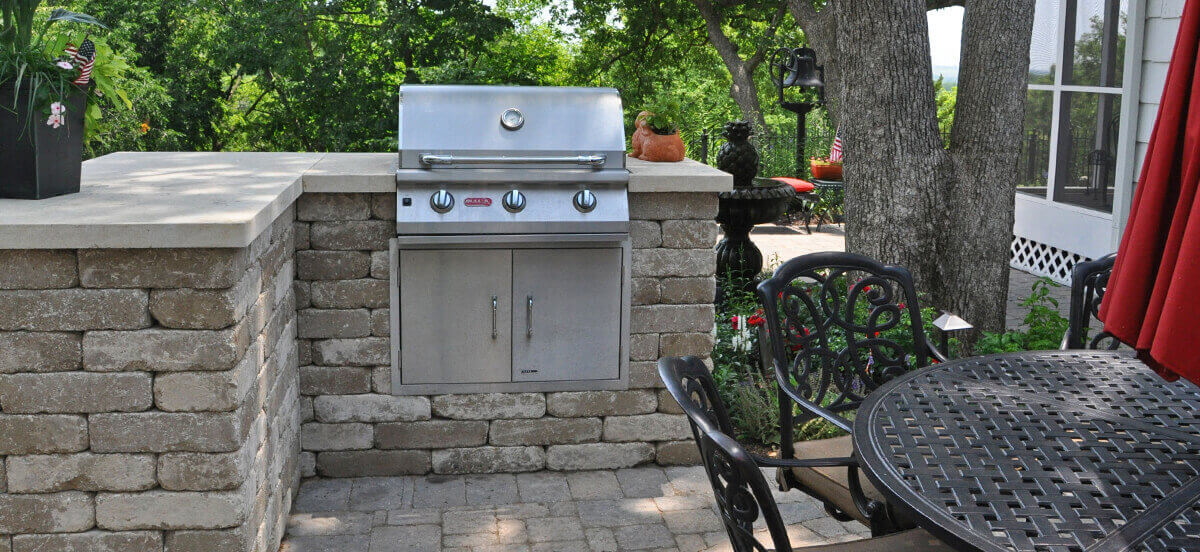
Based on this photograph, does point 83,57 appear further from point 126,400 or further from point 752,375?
point 752,375

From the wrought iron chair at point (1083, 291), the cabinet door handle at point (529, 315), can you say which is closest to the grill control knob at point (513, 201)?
the cabinet door handle at point (529, 315)

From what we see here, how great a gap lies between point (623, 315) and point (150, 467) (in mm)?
1882

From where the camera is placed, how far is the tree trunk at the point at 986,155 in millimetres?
5547

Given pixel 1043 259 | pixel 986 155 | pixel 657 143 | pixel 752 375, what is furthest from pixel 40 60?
pixel 1043 259

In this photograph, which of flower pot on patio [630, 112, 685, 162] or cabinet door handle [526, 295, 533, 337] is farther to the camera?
flower pot on patio [630, 112, 685, 162]

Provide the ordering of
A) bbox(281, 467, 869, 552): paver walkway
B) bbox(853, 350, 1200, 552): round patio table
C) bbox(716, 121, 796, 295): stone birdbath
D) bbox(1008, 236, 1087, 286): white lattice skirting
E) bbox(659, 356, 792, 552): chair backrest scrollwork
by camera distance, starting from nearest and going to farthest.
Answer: bbox(659, 356, 792, 552): chair backrest scrollwork → bbox(853, 350, 1200, 552): round patio table → bbox(281, 467, 869, 552): paver walkway → bbox(716, 121, 796, 295): stone birdbath → bbox(1008, 236, 1087, 286): white lattice skirting

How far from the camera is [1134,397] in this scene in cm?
269

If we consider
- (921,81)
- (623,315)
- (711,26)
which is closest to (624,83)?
(711,26)

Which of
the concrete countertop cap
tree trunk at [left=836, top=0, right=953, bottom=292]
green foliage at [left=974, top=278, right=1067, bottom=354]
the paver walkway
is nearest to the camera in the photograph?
the concrete countertop cap

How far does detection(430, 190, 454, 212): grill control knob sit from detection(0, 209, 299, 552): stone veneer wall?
97 centimetres

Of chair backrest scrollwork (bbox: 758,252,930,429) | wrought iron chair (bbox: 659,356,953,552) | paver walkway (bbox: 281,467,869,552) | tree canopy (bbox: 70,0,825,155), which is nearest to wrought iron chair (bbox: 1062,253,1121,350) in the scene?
chair backrest scrollwork (bbox: 758,252,930,429)

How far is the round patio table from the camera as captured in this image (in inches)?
76.1

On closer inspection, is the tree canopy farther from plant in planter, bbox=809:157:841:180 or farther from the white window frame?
the white window frame

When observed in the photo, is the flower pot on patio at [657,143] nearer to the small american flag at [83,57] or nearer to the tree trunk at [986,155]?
the tree trunk at [986,155]
